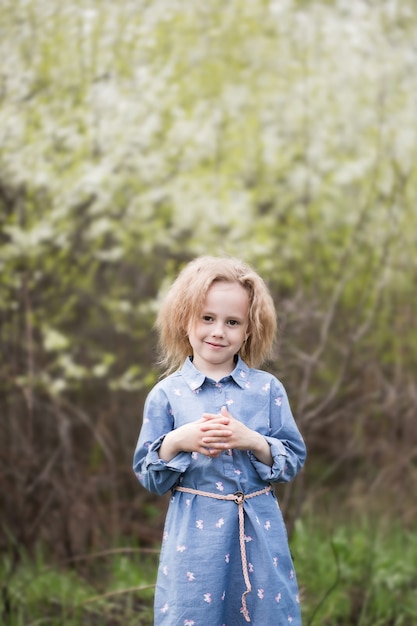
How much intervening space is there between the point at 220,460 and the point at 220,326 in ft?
1.09

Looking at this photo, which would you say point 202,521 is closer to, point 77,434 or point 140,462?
point 140,462

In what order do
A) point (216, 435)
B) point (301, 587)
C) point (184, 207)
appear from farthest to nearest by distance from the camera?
point (184, 207), point (301, 587), point (216, 435)

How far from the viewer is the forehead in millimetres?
2125

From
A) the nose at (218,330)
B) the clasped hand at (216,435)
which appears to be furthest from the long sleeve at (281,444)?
the nose at (218,330)

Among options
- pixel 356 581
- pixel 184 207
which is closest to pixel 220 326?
pixel 356 581

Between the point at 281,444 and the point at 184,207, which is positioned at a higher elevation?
the point at 184,207

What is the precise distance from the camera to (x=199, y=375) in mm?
2158

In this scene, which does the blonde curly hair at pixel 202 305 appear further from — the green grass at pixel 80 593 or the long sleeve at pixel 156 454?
the green grass at pixel 80 593

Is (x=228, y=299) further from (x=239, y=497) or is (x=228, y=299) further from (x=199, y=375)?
(x=239, y=497)

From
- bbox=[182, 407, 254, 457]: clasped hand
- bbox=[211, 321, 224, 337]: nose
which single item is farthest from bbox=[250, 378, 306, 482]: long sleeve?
bbox=[211, 321, 224, 337]: nose

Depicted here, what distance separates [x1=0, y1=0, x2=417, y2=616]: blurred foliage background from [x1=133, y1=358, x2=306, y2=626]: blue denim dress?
234 centimetres

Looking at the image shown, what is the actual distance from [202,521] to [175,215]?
11.4ft

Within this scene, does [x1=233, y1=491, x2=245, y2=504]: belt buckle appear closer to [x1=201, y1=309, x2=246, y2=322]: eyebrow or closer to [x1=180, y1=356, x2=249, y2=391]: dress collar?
[x1=180, y1=356, x2=249, y2=391]: dress collar

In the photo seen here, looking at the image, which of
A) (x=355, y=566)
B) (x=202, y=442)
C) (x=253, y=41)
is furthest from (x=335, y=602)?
(x=253, y=41)
